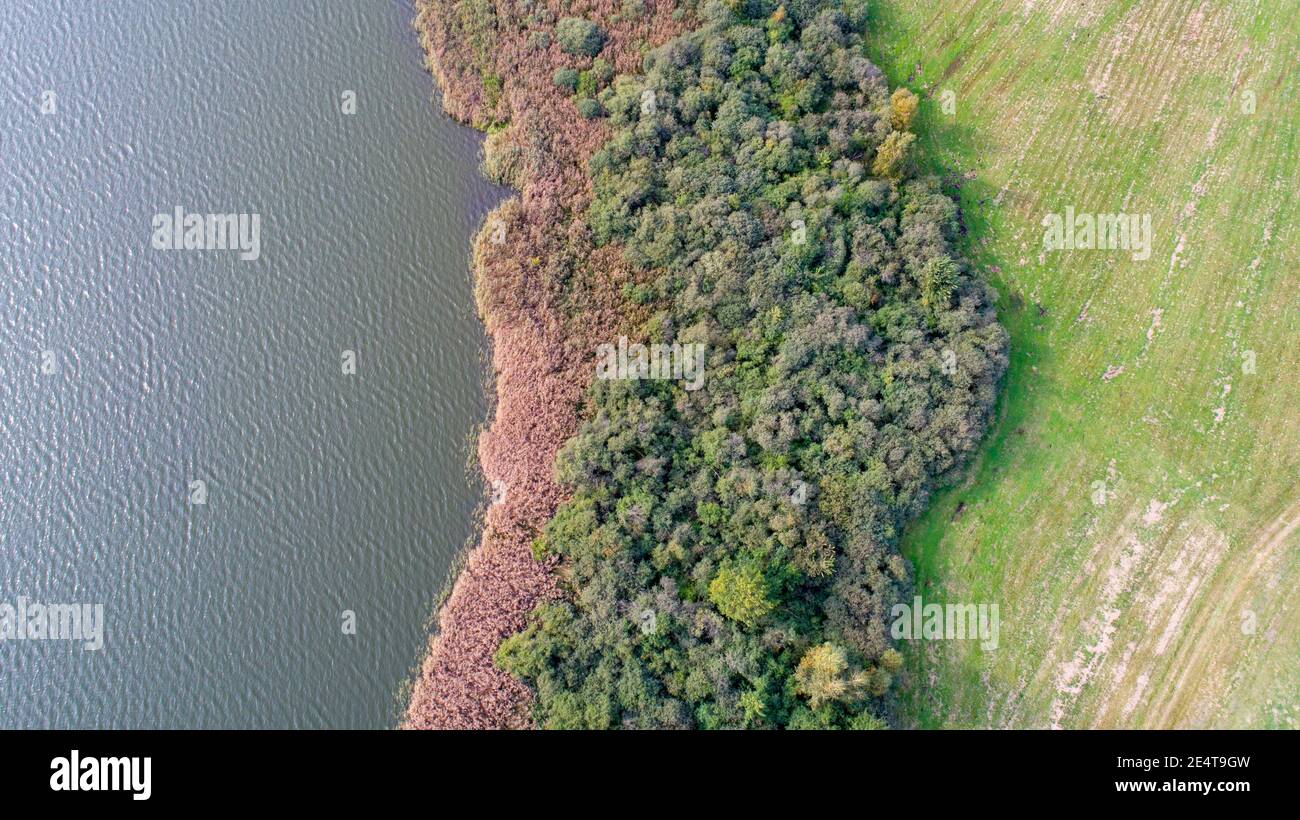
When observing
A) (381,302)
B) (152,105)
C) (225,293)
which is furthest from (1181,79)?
(152,105)

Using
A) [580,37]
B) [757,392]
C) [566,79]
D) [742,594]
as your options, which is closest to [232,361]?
[566,79]

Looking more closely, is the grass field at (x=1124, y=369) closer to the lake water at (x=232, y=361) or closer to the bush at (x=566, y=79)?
the bush at (x=566, y=79)

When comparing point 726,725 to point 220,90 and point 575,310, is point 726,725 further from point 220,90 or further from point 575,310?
point 220,90

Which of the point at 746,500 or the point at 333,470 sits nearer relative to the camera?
the point at 746,500

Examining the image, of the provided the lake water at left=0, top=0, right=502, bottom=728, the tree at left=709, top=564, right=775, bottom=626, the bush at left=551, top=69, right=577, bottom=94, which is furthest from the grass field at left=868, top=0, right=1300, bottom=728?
the lake water at left=0, top=0, right=502, bottom=728

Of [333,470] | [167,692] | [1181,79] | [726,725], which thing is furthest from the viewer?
[1181,79]
